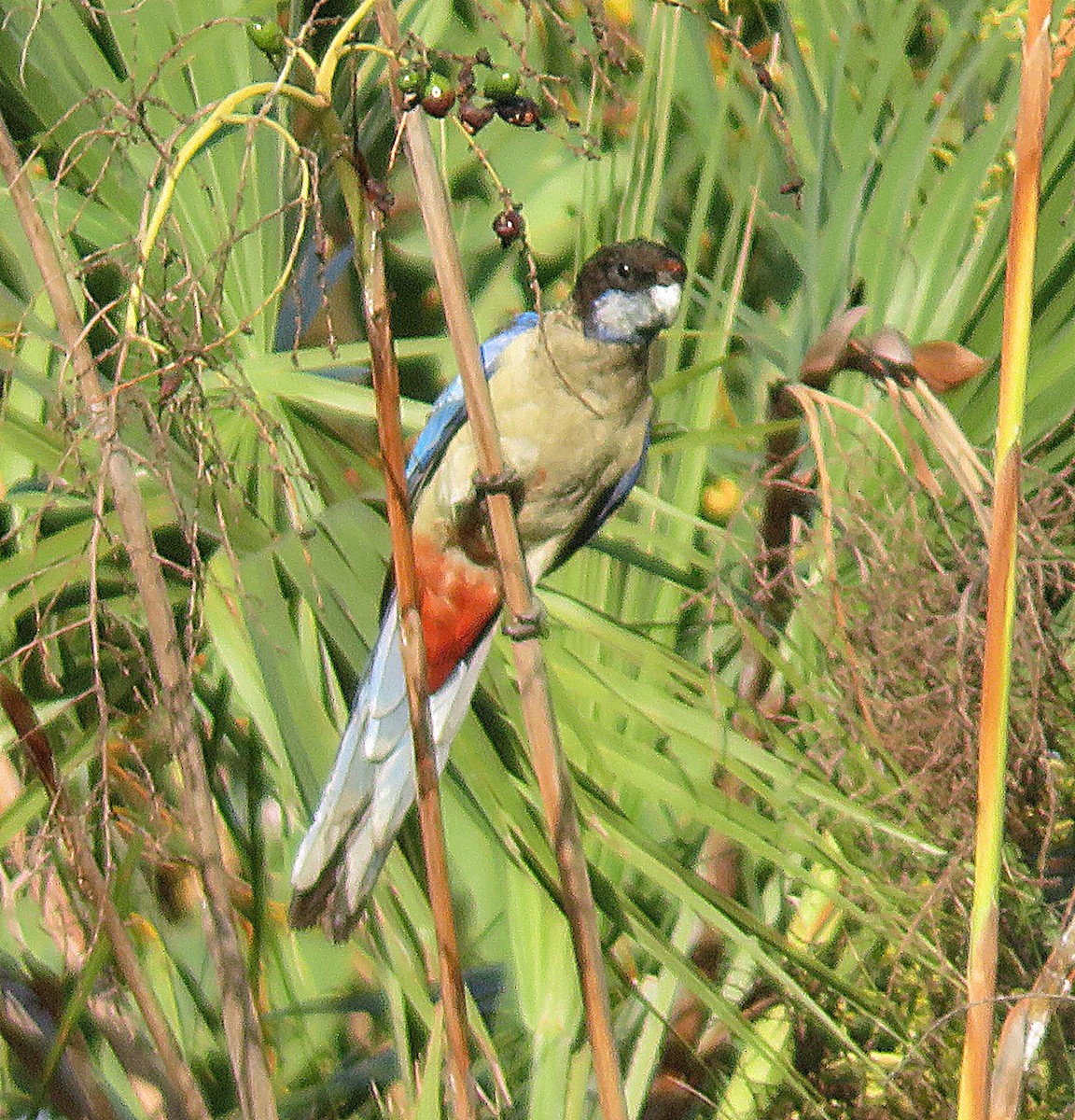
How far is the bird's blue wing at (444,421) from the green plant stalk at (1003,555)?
3.57 ft

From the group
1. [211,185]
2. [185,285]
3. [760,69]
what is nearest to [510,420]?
[211,185]

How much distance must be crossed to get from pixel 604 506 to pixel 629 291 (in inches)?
12.8

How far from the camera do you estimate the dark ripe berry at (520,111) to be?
2.85 ft

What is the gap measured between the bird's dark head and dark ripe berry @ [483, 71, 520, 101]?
799mm

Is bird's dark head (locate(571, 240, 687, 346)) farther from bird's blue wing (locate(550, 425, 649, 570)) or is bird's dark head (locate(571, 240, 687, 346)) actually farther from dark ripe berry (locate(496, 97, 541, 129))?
dark ripe berry (locate(496, 97, 541, 129))

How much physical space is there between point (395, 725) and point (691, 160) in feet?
A: 3.57

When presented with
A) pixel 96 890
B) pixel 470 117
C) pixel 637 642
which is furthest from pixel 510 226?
pixel 637 642

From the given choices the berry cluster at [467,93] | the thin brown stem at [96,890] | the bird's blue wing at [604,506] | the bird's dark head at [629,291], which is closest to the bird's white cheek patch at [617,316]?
the bird's dark head at [629,291]

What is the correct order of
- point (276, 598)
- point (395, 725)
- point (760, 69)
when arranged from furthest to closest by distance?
point (395, 725) < point (276, 598) < point (760, 69)

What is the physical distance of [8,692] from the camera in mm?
999

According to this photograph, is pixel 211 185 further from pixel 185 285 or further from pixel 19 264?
pixel 185 285

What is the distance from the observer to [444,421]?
191 centimetres

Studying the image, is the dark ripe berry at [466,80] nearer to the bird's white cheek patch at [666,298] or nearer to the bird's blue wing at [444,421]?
the bird's white cheek patch at [666,298]

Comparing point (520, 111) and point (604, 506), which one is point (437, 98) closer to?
point (520, 111)
